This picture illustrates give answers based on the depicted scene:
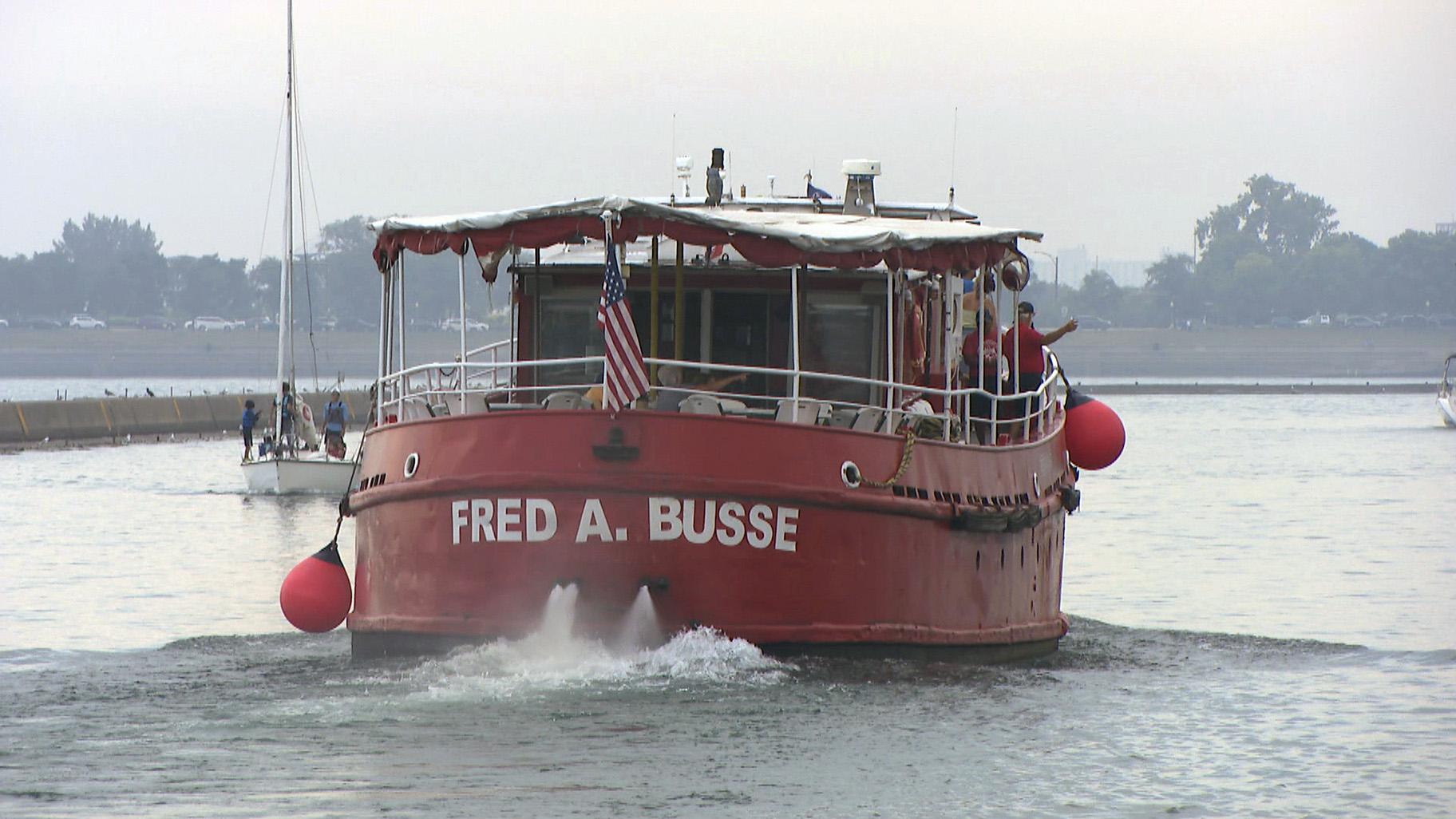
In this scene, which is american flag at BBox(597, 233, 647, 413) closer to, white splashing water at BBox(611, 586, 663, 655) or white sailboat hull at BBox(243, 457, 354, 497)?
white splashing water at BBox(611, 586, 663, 655)

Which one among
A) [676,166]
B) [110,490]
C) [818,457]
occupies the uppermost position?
[676,166]

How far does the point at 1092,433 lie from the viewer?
22.6 metres

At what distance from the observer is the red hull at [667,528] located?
16203 millimetres

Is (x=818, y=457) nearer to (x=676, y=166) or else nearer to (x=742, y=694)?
(x=742, y=694)

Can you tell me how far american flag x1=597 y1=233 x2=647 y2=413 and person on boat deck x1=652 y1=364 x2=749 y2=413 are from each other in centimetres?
25

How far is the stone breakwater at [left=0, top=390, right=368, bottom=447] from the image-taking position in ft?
201

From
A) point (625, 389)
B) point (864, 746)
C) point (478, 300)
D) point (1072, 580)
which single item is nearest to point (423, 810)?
point (864, 746)

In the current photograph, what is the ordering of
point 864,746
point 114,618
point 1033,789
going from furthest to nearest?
point 114,618 → point 864,746 → point 1033,789

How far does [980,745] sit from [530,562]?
3589 millimetres

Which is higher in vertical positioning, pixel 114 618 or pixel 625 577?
pixel 625 577

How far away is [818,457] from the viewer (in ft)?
53.9

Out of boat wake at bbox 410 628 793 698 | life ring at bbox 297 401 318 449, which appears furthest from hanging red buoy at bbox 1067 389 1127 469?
life ring at bbox 297 401 318 449

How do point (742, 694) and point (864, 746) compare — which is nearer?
point (864, 746)

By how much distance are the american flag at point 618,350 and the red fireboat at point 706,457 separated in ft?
0.25
